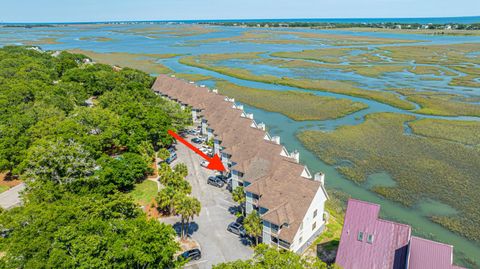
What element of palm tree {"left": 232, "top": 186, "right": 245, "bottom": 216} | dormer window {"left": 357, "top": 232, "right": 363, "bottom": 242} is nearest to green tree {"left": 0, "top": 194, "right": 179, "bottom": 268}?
palm tree {"left": 232, "top": 186, "right": 245, "bottom": 216}

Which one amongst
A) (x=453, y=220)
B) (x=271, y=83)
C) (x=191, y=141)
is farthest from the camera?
(x=271, y=83)

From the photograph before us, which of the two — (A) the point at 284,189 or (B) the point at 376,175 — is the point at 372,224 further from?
(B) the point at 376,175

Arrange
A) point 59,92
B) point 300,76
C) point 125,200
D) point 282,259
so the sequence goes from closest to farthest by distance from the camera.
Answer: point 282,259, point 125,200, point 59,92, point 300,76

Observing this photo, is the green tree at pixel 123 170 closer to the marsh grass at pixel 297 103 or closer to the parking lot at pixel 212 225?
the parking lot at pixel 212 225

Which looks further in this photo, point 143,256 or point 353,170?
point 353,170

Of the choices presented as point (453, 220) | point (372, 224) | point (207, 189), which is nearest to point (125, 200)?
point (207, 189)

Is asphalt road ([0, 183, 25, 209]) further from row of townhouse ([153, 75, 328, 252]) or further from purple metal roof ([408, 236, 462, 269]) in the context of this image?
purple metal roof ([408, 236, 462, 269])

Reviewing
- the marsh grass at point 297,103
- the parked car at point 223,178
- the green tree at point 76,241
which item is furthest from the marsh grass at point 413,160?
the green tree at point 76,241
